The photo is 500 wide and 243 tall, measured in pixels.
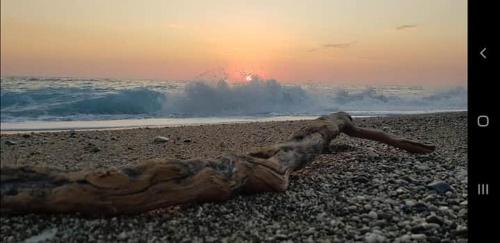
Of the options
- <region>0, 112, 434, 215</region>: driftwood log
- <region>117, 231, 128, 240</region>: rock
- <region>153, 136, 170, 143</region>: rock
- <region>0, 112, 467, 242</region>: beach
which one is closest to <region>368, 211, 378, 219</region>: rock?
<region>0, 112, 467, 242</region>: beach

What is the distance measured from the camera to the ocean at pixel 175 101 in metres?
7.13

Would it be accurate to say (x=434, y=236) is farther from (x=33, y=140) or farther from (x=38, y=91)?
(x=38, y=91)

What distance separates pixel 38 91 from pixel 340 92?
19.6 meters

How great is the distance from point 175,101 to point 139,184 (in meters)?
12.6

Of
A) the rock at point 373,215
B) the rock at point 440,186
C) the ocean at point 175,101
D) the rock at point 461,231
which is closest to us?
the rock at point 461,231

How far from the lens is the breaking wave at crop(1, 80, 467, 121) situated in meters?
7.92

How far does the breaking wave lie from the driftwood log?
1581 millimetres

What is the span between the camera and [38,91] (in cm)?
729
